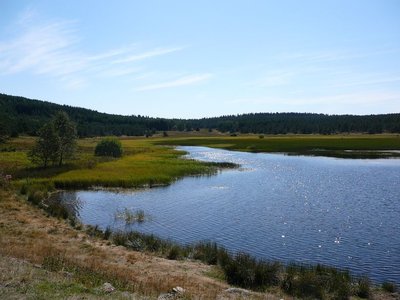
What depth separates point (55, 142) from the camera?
54.5 meters

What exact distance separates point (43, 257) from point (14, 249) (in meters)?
1.70

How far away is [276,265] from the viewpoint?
18.5 m

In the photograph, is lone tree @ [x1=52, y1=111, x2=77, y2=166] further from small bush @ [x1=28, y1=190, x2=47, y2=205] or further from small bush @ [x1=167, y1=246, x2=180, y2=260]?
small bush @ [x1=167, y1=246, x2=180, y2=260]

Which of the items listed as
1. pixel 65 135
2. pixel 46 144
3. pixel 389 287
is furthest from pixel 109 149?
pixel 389 287

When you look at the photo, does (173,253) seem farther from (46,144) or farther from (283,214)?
(46,144)

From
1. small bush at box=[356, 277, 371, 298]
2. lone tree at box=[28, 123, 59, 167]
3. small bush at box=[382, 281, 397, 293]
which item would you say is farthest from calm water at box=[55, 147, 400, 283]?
lone tree at box=[28, 123, 59, 167]

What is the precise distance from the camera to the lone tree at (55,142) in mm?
54062

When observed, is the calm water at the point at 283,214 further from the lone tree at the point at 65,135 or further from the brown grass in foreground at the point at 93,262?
the lone tree at the point at 65,135

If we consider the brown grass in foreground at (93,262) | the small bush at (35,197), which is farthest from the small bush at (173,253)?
the small bush at (35,197)

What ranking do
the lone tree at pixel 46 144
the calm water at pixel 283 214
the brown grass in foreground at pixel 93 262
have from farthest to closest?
the lone tree at pixel 46 144 < the calm water at pixel 283 214 < the brown grass in foreground at pixel 93 262

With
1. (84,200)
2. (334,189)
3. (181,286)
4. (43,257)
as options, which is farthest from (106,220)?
(334,189)

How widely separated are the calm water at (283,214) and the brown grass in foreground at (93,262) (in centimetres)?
492

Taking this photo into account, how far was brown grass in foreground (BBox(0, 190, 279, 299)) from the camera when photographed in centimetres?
1441

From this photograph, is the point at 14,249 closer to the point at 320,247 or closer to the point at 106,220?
the point at 106,220
